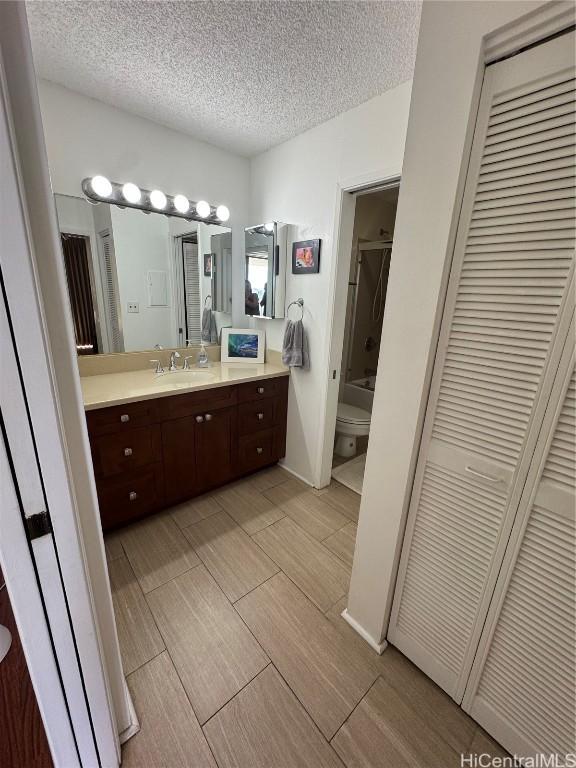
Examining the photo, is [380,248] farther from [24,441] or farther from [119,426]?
[24,441]

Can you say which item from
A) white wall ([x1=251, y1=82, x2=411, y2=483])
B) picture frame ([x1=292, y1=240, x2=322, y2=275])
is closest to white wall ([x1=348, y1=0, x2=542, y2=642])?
white wall ([x1=251, y1=82, x2=411, y2=483])

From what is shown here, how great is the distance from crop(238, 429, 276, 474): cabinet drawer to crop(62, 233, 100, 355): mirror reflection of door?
3.94 ft

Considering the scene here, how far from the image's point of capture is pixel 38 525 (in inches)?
25.6

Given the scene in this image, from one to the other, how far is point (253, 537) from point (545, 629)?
1402mm

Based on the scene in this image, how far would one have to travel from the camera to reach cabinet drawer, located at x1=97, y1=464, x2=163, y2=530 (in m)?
1.73

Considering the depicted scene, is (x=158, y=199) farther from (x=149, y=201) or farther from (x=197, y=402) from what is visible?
→ (x=197, y=402)

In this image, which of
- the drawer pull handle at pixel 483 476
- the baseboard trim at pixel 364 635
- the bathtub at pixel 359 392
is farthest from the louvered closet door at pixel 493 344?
the bathtub at pixel 359 392

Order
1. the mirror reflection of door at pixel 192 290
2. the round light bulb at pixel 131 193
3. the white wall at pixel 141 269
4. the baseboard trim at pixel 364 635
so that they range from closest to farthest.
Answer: the baseboard trim at pixel 364 635 < the round light bulb at pixel 131 193 < the white wall at pixel 141 269 < the mirror reflection of door at pixel 192 290

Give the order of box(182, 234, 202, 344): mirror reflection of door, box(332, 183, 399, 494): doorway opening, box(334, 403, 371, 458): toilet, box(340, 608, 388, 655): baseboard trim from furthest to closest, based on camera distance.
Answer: box(332, 183, 399, 494): doorway opening, box(334, 403, 371, 458): toilet, box(182, 234, 202, 344): mirror reflection of door, box(340, 608, 388, 655): baseboard trim

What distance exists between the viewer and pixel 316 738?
1031mm

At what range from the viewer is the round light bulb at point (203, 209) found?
223 cm

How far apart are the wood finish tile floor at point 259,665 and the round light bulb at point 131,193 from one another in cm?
208

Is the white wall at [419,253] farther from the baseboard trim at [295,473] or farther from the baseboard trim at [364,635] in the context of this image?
the baseboard trim at [295,473]

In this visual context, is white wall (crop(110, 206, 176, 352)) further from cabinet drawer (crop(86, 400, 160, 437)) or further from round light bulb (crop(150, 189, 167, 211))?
cabinet drawer (crop(86, 400, 160, 437))
